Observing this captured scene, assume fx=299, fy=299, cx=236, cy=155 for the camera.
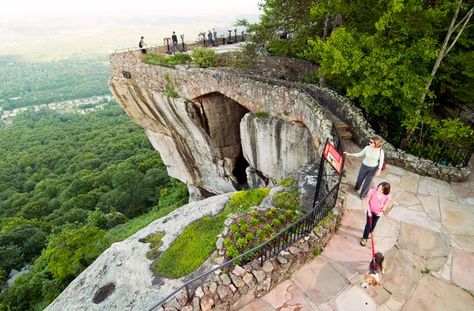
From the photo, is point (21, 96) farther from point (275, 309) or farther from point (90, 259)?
point (275, 309)

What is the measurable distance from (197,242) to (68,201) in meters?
36.3

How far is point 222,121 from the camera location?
Result: 17.9 metres

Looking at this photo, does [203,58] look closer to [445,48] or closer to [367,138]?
[367,138]

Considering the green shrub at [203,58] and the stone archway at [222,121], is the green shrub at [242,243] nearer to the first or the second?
the stone archway at [222,121]

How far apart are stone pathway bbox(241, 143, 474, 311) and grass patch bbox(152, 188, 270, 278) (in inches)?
106

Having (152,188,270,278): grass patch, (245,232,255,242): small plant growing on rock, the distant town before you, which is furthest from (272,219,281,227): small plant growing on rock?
the distant town

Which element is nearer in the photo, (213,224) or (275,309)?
(275,309)

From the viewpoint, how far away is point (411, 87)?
384 inches

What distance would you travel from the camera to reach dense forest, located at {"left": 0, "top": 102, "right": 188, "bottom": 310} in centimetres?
2156

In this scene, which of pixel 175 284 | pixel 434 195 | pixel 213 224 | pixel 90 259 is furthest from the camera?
pixel 90 259

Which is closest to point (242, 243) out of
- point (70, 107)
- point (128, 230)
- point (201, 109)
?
point (201, 109)

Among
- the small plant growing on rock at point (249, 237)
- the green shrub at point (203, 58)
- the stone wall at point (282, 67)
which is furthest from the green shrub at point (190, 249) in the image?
the stone wall at point (282, 67)

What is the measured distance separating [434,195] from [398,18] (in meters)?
5.57

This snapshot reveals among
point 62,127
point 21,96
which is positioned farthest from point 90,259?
point 21,96
